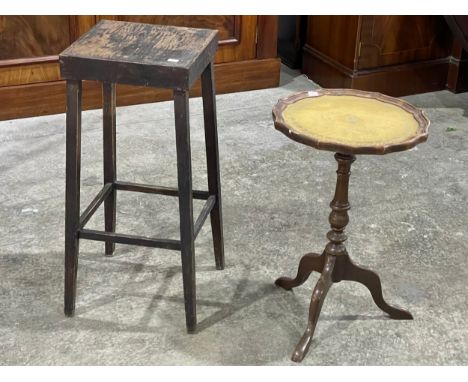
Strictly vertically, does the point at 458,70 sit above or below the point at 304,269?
above

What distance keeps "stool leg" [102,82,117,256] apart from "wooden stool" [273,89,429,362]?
2.24 feet

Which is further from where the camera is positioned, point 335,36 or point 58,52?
point 335,36

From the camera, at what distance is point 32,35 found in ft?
13.4

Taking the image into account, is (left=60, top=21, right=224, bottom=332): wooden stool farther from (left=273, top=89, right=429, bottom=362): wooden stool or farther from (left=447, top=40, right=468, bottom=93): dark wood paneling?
(left=447, top=40, right=468, bottom=93): dark wood paneling

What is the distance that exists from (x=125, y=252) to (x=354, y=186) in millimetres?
1170

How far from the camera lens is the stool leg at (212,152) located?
2.56m

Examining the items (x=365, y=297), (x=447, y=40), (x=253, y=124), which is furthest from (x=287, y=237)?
(x=447, y=40)

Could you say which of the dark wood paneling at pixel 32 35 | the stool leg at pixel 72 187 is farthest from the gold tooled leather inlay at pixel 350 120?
the dark wood paneling at pixel 32 35

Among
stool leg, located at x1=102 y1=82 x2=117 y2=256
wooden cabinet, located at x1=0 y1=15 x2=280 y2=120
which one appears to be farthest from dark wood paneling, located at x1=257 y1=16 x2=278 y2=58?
stool leg, located at x1=102 y1=82 x2=117 y2=256

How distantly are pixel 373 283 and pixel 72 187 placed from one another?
1070 millimetres

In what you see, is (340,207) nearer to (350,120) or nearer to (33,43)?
(350,120)

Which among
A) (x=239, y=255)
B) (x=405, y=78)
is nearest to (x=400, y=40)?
(x=405, y=78)

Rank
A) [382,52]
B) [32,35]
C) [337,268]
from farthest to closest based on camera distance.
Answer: [382,52] → [32,35] → [337,268]

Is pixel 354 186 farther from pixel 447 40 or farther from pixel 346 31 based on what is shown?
pixel 447 40
